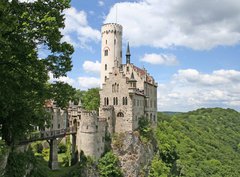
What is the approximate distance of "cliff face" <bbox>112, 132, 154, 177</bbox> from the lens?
52.6 m

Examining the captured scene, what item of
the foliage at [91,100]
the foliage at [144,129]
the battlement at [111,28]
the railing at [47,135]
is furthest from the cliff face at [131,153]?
the battlement at [111,28]

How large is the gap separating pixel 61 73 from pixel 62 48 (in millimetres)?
2150

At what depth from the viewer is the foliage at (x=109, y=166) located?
4866cm

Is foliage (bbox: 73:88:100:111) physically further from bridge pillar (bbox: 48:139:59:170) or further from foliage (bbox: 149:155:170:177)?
bridge pillar (bbox: 48:139:59:170)

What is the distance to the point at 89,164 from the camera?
4716 cm

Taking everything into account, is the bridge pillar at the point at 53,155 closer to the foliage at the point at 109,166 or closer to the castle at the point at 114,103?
the castle at the point at 114,103

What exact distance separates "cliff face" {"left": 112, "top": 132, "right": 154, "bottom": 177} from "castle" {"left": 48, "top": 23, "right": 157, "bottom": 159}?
1625mm

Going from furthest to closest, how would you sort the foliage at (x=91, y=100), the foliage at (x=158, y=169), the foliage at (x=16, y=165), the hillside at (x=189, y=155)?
the foliage at (x=91, y=100) < the hillside at (x=189, y=155) < the foliage at (x=158, y=169) < the foliage at (x=16, y=165)

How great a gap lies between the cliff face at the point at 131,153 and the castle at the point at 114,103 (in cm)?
162

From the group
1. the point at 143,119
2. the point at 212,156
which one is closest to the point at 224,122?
the point at 212,156

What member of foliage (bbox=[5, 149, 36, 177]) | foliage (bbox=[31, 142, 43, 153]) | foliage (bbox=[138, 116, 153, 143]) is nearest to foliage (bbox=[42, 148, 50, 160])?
foliage (bbox=[31, 142, 43, 153])

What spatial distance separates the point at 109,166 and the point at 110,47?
2885 cm

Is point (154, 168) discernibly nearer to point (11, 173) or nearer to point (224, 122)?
point (11, 173)

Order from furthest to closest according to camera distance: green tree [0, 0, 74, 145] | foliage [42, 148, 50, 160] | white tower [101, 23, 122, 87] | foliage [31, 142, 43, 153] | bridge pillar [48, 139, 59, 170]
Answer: white tower [101, 23, 122, 87] → foliage [31, 142, 43, 153] → foliage [42, 148, 50, 160] → bridge pillar [48, 139, 59, 170] → green tree [0, 0, 74, 145]
